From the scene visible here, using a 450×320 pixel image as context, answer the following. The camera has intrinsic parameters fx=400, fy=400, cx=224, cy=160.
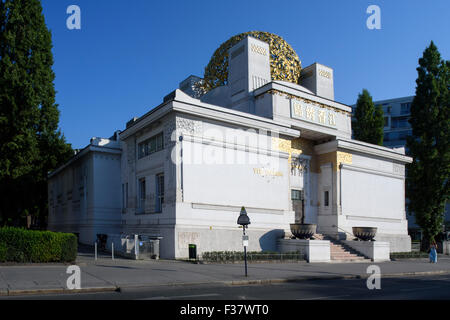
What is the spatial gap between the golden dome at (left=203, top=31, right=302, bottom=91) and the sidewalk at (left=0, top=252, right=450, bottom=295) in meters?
16.1

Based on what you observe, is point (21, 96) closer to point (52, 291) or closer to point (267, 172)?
point (267, 172)

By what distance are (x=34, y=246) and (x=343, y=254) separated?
17507mm

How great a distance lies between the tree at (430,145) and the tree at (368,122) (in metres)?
4.64

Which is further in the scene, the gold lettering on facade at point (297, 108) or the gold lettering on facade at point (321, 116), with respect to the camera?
the gold lettering on facade at point (321, 116)

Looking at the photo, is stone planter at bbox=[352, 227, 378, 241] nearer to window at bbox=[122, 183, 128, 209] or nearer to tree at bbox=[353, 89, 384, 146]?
tree at bbox=[353, 89, 384, 146]

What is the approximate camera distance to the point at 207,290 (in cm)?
1208

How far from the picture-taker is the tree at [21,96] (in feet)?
82.9

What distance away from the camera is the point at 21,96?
25.8m

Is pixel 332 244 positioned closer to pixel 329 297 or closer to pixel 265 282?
pixel 265 282

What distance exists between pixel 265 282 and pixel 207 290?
3.06 m

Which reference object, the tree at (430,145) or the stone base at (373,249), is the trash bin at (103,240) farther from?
the tree at (430,145)

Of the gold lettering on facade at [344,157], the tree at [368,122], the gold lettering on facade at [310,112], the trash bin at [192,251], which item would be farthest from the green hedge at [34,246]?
the tree at [368,122]

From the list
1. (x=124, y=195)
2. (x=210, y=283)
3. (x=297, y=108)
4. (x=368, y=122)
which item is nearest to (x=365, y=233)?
(x=297, y=108)
